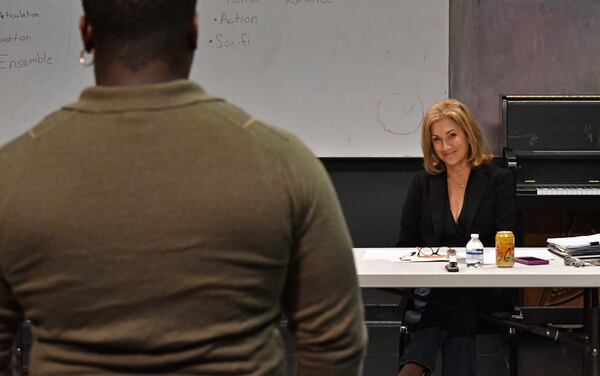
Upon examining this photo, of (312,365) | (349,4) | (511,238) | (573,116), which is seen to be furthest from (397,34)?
(312,365)

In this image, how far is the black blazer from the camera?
3398 mm

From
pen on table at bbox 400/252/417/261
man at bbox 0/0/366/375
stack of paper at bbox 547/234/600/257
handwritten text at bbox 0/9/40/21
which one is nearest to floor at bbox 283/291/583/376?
pen on table at bbox 400/252/417/261

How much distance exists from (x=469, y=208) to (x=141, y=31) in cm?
258

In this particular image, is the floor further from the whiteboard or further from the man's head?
the man's head

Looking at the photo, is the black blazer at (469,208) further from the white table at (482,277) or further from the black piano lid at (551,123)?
the black piano lid at (551,123)

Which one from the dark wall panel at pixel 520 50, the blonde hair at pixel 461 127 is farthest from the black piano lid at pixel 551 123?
the blonde hair at pixel 461 127

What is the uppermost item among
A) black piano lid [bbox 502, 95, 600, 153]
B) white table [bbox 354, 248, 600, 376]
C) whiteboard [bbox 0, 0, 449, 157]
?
whiteboard [bbox 0, 0, 449, 157]

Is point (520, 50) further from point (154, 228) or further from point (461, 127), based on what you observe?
point (154, 228)

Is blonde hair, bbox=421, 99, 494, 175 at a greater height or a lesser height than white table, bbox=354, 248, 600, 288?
greater

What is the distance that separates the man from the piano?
3977 mm

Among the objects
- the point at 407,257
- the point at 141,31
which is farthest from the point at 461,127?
the point at 141,31

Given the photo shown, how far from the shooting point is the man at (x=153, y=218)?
948 mm

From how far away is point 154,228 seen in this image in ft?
3.11

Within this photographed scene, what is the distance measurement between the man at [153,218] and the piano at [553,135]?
157 inches
